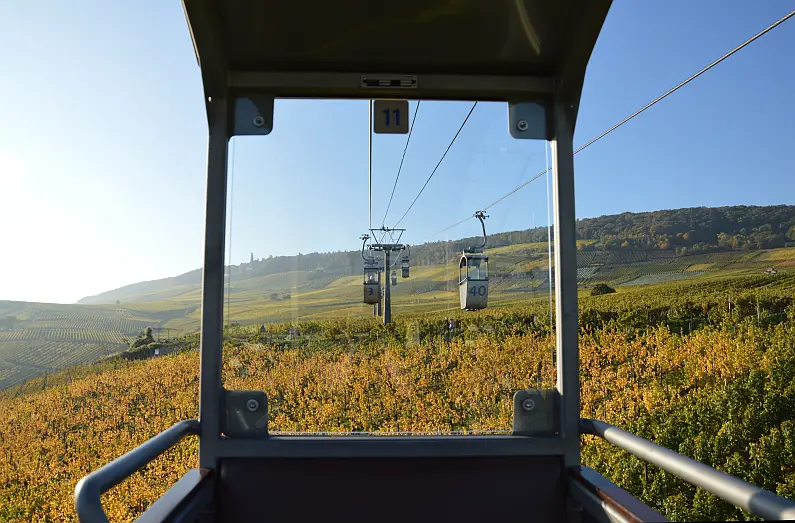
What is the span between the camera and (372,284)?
276 centimetres

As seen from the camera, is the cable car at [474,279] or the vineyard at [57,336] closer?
the cable car at [474,279]

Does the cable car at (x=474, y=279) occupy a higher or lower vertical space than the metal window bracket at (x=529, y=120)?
lower

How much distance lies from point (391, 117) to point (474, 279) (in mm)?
1014

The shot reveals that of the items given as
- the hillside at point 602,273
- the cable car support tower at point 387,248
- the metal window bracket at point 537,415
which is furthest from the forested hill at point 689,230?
the metal window bracket at point 537,415

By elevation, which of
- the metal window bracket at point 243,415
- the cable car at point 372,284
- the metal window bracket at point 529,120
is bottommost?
the metal window bracket at point 243,415

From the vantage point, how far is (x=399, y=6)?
158 centimetres

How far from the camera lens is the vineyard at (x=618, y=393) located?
3092mm

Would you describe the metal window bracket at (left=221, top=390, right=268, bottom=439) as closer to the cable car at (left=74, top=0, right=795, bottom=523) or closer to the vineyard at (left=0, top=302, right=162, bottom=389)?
the cable car at (left=74, top=0, right=795, bottom=523)

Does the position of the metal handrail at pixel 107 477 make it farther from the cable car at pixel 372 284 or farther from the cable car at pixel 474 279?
the cable car at pixel 474 279

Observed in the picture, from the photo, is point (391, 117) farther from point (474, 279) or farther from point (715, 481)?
point (715, 481)

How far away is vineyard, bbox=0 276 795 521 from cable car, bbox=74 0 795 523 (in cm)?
85

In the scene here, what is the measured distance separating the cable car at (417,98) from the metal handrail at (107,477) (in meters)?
0.21

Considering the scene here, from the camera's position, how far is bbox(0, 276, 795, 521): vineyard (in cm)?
309

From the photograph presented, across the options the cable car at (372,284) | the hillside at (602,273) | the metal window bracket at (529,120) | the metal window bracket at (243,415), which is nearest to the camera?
the metal window bracket at (243,415)
